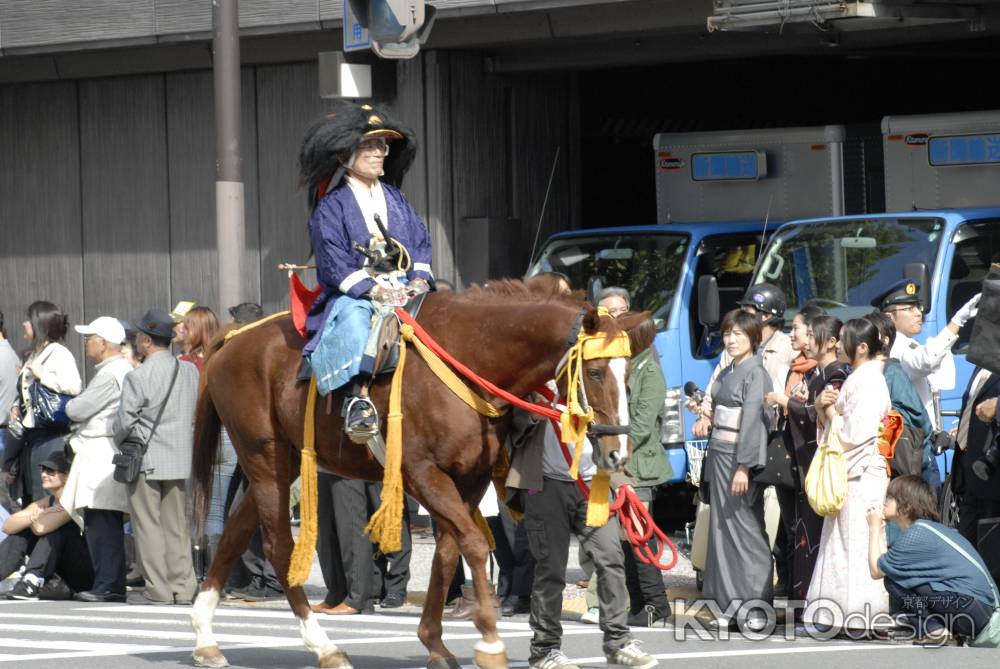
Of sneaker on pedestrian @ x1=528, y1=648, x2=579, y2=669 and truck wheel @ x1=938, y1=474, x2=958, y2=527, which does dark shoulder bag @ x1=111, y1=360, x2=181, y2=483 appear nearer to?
sneaker on pedestrian @ x1=528, y1=648, x2=579, y2=669

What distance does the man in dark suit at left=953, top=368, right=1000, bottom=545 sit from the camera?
388 inches

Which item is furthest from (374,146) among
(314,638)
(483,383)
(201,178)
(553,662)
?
(201,178)

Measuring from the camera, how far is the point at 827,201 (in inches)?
586

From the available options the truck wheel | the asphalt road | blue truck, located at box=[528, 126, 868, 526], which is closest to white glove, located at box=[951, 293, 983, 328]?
the truck wheel

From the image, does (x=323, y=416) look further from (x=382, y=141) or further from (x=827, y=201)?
(x=827, y=201)

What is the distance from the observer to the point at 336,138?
889cm

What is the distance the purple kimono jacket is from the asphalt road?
1860 millimetres

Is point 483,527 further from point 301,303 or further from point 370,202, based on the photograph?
point 370,202

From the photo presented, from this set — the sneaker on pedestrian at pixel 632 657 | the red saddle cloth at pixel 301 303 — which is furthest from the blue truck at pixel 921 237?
the red saddle cloth at pixel 301 303

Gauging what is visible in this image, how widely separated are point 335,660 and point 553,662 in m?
1.10

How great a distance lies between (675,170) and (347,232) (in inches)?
297

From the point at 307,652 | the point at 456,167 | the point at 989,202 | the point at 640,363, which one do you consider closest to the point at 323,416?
the point at 307,652

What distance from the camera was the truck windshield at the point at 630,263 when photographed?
47.4ft

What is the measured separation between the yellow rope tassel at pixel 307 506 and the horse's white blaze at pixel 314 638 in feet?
0.67
